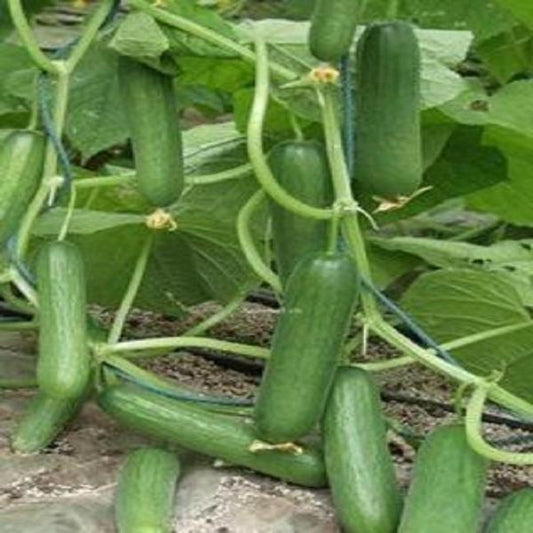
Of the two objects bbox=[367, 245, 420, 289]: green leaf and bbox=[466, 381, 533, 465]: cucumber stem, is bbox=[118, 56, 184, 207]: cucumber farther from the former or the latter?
bbox=[367, 245, 420, 289]: green leaf

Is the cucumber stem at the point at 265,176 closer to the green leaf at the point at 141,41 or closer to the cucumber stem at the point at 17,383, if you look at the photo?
the green leaf at the point at 141,41

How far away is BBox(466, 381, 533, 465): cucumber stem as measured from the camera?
5.05 ft

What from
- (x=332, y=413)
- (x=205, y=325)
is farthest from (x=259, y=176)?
(x=205, y=325)

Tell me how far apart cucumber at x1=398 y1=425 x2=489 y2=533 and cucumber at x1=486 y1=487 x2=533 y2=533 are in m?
0.02

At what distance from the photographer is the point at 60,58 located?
1.80 meters

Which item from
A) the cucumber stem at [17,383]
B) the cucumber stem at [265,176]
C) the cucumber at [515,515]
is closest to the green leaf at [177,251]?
the cucumber stem at [17,383]

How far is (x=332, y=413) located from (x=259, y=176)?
0.79 feet

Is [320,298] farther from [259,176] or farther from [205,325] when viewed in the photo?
[205,325]

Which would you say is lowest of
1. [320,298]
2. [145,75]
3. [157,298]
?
[157,298]

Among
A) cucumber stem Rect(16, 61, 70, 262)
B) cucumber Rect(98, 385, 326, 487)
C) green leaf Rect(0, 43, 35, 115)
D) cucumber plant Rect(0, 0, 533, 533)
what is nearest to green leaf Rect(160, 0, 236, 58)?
cucumber plant Rect(0, 0, 533, 533)

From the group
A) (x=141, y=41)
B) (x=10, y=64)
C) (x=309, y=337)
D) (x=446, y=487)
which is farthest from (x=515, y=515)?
(x=10, y=64)

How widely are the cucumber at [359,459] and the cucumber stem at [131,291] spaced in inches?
10.0

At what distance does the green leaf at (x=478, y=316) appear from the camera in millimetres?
1838

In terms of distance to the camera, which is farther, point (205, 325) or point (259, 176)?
point (205, 325)
